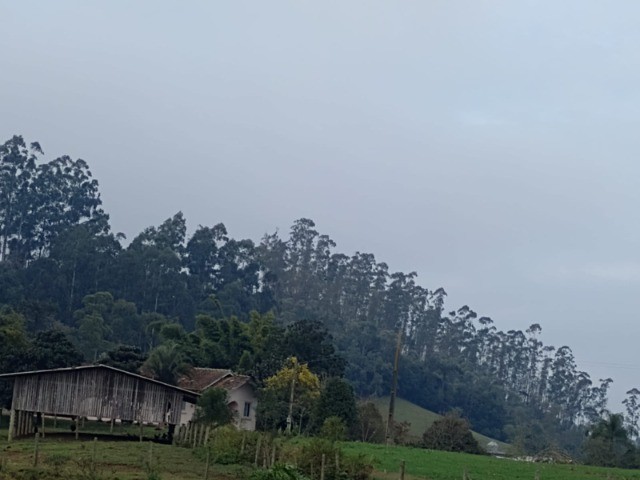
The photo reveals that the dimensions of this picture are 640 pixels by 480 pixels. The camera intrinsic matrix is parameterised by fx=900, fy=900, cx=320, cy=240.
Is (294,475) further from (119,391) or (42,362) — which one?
(42,362)

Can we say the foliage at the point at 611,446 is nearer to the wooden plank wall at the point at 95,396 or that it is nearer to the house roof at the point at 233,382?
the house roof at the point at 233,382

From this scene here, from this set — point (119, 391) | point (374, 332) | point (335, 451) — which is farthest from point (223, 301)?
point (335, 451)

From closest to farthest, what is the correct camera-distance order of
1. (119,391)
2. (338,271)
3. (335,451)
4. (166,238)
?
(335,451) < (119,391) < (166,238) < (338,271)

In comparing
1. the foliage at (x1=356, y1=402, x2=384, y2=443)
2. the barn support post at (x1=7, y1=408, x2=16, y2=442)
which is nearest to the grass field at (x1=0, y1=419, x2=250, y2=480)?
the barn support post at (x1=7, y1=408, x2=16, y2=442)

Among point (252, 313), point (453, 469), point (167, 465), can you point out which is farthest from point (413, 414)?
point (167, 465)

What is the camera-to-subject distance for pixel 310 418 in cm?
6097

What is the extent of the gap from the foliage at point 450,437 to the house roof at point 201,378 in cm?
1439

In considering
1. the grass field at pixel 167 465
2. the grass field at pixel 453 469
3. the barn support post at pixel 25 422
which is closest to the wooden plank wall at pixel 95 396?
the barn support post at pixel 25 422

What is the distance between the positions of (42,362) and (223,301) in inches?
1834

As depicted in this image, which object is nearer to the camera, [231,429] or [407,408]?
[231,429]

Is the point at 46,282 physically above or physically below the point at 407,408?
above

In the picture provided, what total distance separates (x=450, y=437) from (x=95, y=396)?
24.0 metres

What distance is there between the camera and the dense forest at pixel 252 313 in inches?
2891

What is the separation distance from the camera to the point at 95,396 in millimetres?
51250
